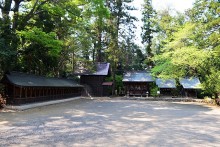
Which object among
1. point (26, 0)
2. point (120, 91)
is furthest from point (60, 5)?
point (120, 91)

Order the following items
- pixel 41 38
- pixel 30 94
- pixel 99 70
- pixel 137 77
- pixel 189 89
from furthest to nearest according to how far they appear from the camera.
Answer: pixel 137 77, pixel 99 70, pixel 189 89, pixel 41 38, pixel 30 94

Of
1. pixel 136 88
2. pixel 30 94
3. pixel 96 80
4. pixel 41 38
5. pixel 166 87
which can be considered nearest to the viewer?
pixel 30 94

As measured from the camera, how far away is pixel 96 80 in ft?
126

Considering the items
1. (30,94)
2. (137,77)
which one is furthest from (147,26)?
(30,94)

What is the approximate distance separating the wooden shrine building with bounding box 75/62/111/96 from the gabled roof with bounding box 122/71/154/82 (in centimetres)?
308

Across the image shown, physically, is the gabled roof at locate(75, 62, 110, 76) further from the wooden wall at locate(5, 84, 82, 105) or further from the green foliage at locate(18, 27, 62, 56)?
the green foliage at locate(18, 27, 62, 56)

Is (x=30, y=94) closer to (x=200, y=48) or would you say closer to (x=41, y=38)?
(x=41, y=38)

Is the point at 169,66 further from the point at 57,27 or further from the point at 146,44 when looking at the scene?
the point at 146,44

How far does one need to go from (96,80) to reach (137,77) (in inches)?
273

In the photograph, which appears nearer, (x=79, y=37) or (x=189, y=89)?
(x=79, y=37)

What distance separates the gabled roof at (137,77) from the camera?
38603 millimetres

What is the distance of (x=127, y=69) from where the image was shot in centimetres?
4681

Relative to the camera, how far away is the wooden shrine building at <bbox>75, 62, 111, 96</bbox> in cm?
3810

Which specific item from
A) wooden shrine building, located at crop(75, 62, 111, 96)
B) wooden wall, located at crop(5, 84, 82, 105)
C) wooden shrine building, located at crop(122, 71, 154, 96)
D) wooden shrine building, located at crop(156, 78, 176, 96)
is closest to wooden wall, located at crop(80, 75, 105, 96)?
wooden shrine building, located at crop(75, 62, 111, 96)
